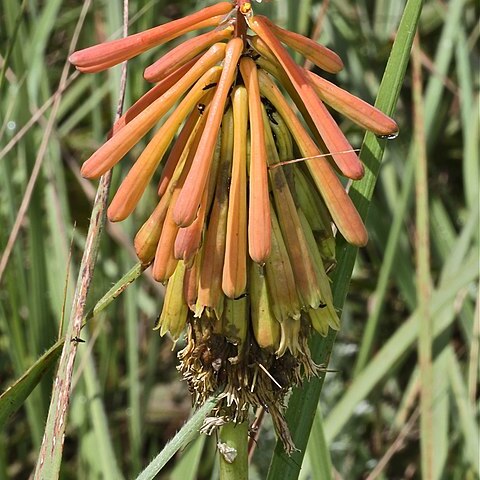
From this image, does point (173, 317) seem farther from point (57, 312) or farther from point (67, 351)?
point (57, 312)

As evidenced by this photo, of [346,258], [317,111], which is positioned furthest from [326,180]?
[346,258]

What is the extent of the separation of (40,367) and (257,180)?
47 cm

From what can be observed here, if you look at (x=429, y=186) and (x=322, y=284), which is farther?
(x=429, y=186)

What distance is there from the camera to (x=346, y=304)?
329 centimetres

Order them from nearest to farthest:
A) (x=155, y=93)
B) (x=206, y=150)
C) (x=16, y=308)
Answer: (x=206, y=150)
(x=155, y=93)
(x=16, y=308)

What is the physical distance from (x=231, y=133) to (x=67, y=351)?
16.2 inches

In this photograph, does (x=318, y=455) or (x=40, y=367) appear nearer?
(x=40, y=367)

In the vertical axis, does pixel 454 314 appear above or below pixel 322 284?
below

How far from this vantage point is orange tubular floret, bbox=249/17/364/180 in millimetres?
1213

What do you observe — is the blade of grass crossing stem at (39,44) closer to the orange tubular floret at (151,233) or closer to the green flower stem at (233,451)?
the orange tubular floret at (151,233)

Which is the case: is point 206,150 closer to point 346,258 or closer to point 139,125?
point 139,125

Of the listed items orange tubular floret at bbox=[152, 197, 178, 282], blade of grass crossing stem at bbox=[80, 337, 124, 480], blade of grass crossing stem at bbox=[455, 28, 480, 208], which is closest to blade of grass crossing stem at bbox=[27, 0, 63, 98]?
blade of grass crossing stem at bbox=[80, 337, 124, 480]

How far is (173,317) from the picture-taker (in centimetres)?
129

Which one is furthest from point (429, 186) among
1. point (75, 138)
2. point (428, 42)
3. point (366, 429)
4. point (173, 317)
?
point (173, 317)
